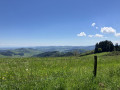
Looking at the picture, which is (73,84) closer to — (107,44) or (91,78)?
(91,78)

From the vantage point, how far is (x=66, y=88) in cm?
643

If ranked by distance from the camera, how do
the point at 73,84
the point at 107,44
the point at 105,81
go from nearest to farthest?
the point at 73,84 < the point at 105,81 < the point at 107,44

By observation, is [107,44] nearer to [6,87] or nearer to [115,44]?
[115,44]

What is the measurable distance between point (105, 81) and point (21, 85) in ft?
17.4

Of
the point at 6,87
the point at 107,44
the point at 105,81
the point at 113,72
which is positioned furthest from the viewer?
the point at 107,44

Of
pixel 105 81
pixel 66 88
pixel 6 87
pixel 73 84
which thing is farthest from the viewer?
pixel 105 81

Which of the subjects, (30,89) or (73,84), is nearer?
(30,89)

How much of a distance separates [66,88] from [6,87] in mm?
3051

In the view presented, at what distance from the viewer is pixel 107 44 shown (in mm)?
109188

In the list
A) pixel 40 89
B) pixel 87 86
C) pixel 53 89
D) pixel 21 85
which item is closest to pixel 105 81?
pixel 87 86

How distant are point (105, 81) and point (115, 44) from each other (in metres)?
114

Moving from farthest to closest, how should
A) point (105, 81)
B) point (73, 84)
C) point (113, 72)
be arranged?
point (113, 72)
point (105, 81)
point (73, 84)

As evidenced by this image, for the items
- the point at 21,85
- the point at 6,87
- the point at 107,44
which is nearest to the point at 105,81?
the point at 21,85

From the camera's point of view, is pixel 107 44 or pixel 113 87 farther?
pixel 107 44
